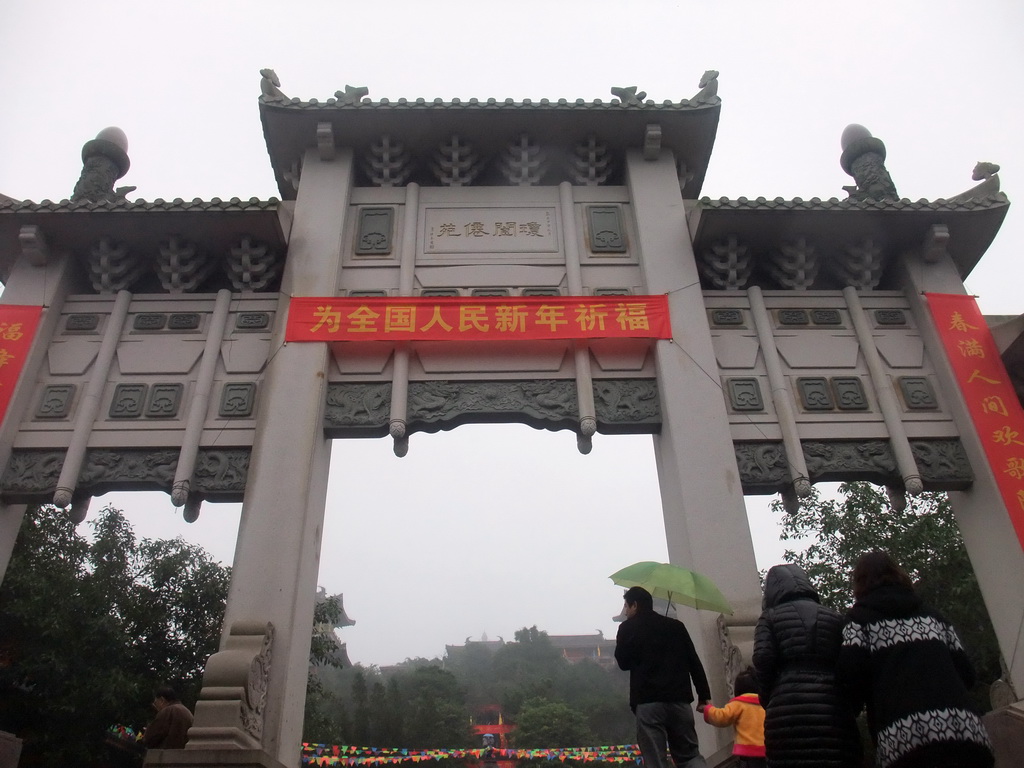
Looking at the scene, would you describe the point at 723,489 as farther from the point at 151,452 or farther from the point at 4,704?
the point at 4,704

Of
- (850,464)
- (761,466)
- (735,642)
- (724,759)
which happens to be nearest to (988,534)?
(850,464)

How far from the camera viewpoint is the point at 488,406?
6.94 metres

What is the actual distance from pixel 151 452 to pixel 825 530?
14.0m

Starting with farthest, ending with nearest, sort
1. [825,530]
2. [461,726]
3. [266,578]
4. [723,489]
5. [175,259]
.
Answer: [461,726] → [825,530] → [175,259] → [723,489] → [266,578]

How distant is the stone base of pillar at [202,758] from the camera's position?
4598 mm

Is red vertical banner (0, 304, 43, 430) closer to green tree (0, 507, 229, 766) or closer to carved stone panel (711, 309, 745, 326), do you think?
carved stone panel (711, 309, 745, 326)

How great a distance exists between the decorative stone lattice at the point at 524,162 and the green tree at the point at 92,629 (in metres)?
11.5

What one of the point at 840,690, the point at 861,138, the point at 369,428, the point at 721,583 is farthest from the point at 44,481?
the point at 861,138

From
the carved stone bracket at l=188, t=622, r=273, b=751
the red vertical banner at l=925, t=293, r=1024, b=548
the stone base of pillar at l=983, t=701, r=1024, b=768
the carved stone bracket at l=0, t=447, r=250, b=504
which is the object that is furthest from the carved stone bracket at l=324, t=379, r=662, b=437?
the stone base of pillar at l=983, t=701, r=1024, b=768

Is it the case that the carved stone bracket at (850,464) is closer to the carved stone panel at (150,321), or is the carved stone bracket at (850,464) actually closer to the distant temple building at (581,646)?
the carved stone panel at (150,321)

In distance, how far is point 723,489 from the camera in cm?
640

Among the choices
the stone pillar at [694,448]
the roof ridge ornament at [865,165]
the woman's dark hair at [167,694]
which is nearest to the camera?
the woman's dark hair at [167,694]

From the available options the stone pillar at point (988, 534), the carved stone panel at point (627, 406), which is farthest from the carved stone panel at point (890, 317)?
the carved stone panel at point (627, 406)

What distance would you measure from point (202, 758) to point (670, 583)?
3084mm
